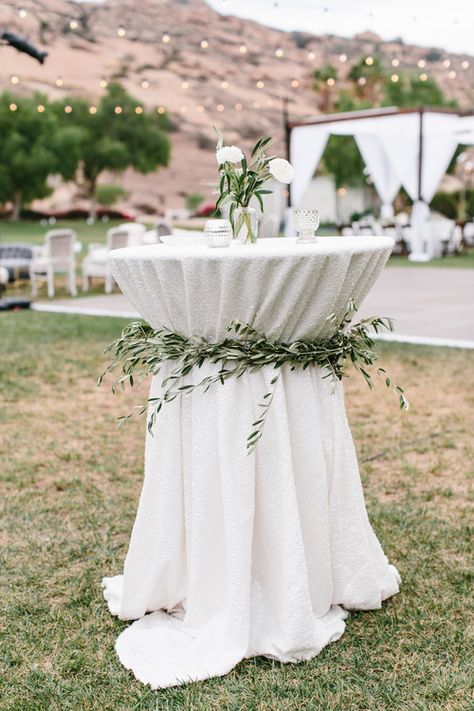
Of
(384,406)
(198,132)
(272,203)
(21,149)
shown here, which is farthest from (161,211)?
(384,406)

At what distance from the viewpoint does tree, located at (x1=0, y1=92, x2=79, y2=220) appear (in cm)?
3309

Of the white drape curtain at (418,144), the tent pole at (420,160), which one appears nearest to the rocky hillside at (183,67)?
the white drape curtain at (418,144)

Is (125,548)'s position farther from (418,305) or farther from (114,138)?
(114,138)

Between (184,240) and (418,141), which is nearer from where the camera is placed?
(184,240)

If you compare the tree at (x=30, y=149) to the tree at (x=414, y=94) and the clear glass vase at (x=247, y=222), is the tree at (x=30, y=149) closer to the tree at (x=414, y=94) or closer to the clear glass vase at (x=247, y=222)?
the tree at (x=414, y=94)

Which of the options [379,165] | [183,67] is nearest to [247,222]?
[379,165]

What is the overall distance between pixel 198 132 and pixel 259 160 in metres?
46.3

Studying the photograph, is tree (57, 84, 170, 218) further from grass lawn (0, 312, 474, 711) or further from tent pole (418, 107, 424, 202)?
grass lawn (0, 312, 474, 711)

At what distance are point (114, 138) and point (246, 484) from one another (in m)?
39.1

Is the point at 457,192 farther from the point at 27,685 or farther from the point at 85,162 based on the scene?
the point at 27,685

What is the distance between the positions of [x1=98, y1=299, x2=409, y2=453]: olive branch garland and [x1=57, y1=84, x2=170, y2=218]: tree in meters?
36.9

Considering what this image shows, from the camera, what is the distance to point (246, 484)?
6.44 ft

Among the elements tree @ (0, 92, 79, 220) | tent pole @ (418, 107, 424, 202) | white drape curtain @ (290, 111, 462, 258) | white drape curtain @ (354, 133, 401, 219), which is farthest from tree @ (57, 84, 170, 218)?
tent pole @ (418, 107, 424, 202)

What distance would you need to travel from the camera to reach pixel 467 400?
4738 mm
